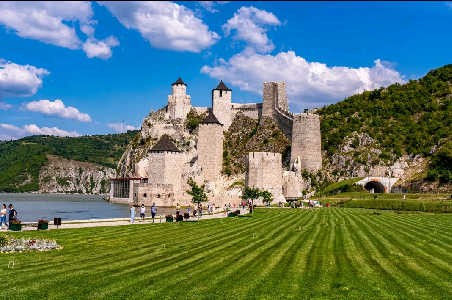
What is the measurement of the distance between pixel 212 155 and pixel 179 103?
1847cm

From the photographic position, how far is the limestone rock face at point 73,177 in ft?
538

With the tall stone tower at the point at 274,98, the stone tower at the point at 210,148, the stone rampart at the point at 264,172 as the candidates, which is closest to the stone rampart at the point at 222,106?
the tall stone tower at the point at 274,98

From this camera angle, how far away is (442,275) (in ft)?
40.2

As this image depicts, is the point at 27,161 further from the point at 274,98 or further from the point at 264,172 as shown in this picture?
→ the point at 264,172

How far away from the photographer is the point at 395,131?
234 feet

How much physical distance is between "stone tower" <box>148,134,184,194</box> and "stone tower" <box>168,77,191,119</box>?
1904 centimetres

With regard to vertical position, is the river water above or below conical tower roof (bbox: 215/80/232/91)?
below

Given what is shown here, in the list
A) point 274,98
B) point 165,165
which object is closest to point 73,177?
point 274,98

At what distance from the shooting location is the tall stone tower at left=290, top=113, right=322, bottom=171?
221 ft

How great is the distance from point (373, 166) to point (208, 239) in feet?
162

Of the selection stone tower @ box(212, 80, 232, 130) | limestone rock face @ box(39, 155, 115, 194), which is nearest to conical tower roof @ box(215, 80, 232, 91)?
stone tower @ box(212, 80, 232, 130)

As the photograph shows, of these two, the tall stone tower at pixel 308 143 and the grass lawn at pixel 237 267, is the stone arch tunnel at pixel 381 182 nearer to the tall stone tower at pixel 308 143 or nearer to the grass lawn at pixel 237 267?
the tall stone tower at pixel 308 143

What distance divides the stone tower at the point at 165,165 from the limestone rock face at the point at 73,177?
10227cm

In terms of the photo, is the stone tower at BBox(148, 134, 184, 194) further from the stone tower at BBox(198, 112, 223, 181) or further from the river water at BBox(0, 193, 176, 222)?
the river water at BBox(0, 193, 176, 222)
